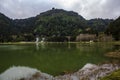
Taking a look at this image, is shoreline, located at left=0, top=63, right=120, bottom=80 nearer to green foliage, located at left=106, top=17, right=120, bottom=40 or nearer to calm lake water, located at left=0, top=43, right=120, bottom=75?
calm lake water, located at left=0, top=43, right=120, bottom=75

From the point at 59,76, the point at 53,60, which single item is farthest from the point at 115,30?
the point at 59,76

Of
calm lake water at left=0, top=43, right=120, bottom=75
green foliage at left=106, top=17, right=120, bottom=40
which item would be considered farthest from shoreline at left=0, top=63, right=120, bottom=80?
green foliage at left=106, top=17, right=120, bottom=40

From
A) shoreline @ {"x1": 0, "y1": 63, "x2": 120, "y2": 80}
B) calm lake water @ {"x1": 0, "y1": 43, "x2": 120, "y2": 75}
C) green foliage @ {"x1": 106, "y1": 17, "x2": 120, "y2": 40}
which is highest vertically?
green foliage @ {"x1": 106, "y1": 17, "x2": 120, "y2": 40}

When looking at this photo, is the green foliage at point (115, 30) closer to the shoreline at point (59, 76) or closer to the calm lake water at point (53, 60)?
the calm lake water at point (53, 60)

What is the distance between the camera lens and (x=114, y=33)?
523 feet

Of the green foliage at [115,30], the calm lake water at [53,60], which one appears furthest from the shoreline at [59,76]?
the green foliage at [115,30]

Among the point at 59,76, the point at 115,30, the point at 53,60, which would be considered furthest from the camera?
the point at 115,30

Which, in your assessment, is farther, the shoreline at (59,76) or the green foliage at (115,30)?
the green foliage at (115,30)

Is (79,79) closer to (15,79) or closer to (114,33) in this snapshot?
(15,79)

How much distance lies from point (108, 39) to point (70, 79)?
5715 inches

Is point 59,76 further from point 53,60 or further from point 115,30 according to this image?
point 115,30

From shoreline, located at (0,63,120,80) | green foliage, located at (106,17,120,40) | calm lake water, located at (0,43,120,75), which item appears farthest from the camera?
green foliage, located at (106,17,120,40)

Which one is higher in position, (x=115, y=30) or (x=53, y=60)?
(x=115, y=30)

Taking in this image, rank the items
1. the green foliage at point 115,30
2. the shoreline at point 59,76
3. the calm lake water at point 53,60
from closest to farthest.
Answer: the shoreline at point 59,76
the calm lake water at point 53,60
the green foliage at point 115,30
